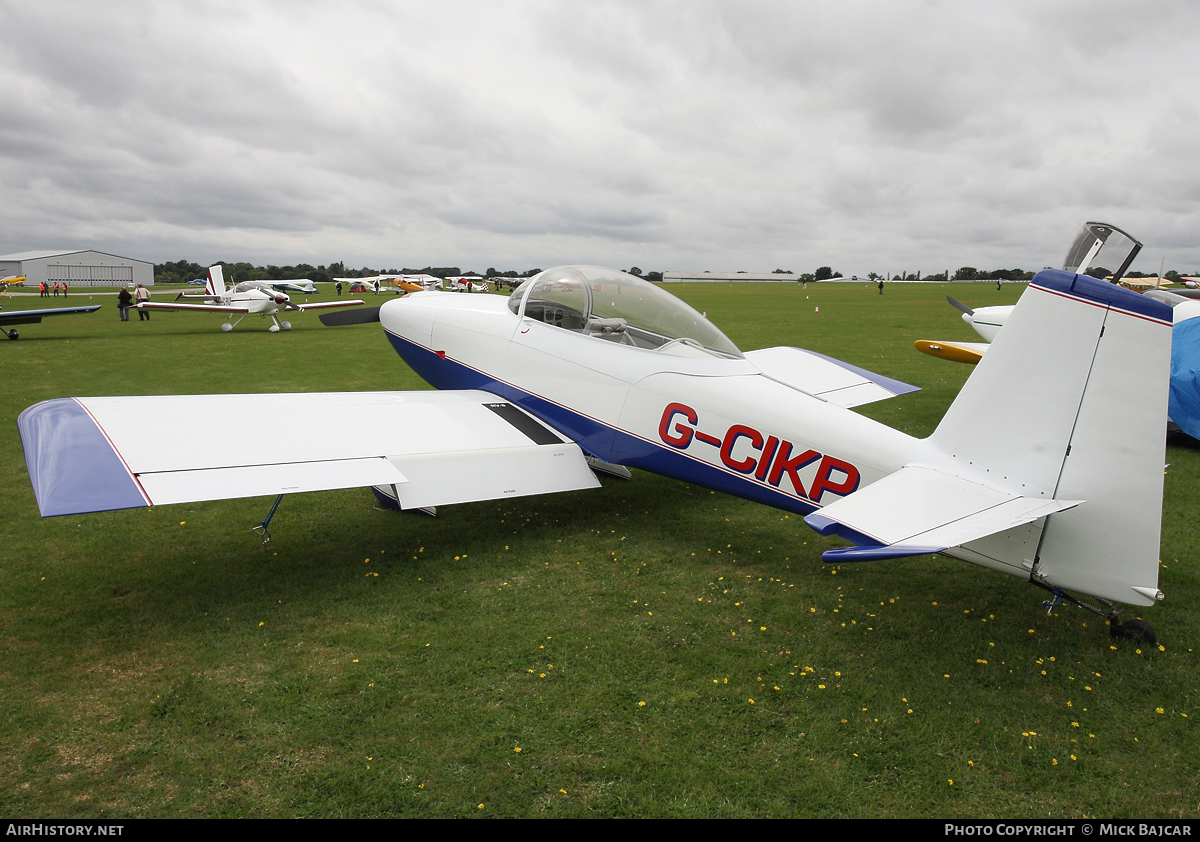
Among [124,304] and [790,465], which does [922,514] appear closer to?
[790,465]

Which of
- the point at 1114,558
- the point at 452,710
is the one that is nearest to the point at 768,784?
the point at 452,710

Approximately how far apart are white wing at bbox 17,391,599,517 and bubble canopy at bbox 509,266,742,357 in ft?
3.24

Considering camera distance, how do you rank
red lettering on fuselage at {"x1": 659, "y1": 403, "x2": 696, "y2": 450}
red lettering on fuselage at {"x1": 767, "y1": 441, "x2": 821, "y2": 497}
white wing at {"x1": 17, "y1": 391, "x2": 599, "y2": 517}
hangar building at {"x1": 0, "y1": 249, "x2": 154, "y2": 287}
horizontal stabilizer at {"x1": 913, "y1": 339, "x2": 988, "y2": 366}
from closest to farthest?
white wing at {"x1": 17, "y1": 391, "x2": 599, "y2": 517} → red lettering on fuselage at {"x1": 767, "y1": 441, "x2": 821, "y2": 497} → red lettering on fuselage at {"x1": 659, "y1": 403, "x2": 696, "y2": 450} → horizontal stabilizer at {"x1": 913, "y1": 339, "x2": 988, "y2": 366} → hangar building at {"x1": 0, "y1": 249, "x2": 154, "y2": 287}

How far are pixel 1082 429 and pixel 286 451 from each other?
473 centimetres

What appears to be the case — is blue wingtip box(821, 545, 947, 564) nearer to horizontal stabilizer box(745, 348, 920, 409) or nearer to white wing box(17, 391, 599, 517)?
white wing box(17, 391, 599, 517)

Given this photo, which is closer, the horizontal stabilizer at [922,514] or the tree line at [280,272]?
the horizontal stabilizer at [922,514]

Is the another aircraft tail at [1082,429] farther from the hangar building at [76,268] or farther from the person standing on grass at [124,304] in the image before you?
the hangar building at [76,268]

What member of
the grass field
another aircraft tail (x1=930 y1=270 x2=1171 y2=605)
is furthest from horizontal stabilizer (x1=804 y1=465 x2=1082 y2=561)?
the grass field

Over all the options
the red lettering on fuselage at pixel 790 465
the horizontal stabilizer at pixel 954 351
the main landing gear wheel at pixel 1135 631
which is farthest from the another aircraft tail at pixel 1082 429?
the horizontal stabilizer at pixel 954 351

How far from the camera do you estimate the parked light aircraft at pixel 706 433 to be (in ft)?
10.1

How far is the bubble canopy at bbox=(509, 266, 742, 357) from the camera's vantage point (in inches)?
213

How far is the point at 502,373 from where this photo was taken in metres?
6.20

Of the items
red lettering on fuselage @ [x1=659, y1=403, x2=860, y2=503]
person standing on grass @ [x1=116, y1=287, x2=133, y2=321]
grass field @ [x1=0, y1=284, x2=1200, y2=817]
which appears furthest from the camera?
person standing on grass @ [x1=116, y1=287, x2=133, y2=321]

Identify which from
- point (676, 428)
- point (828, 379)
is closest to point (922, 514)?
point (676, 428)
